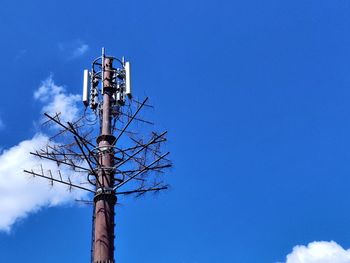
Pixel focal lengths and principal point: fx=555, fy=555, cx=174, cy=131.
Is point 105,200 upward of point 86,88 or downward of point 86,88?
downward

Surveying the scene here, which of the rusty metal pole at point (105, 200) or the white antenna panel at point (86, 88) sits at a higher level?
the white antenna panel at point (86, 88)

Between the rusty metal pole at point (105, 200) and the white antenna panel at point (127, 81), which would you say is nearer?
the rusty metal pole at point (105, 200)

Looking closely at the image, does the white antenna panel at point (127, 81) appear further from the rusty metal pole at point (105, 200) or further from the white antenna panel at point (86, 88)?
the white antenna panel at point (86, 88)

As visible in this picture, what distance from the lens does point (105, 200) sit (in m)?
12.7

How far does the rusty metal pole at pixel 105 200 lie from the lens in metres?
12.1

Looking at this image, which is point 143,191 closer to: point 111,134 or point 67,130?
point 111,134

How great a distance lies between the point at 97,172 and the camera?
13156 mm

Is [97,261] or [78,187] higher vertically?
[78,187]

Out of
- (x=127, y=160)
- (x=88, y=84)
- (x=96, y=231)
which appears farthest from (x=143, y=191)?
(x=88, y=84)

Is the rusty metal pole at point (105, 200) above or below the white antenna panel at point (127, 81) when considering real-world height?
below

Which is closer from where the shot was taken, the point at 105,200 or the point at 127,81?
the point at 105,200

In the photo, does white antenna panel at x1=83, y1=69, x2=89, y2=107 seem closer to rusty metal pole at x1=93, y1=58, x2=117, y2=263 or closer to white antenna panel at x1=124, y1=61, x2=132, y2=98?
rusty metal pole at x1=93, y1=58, x2=117, y2=263

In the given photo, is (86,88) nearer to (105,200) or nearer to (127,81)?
(127,81)

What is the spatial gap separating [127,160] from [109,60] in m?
3.35
